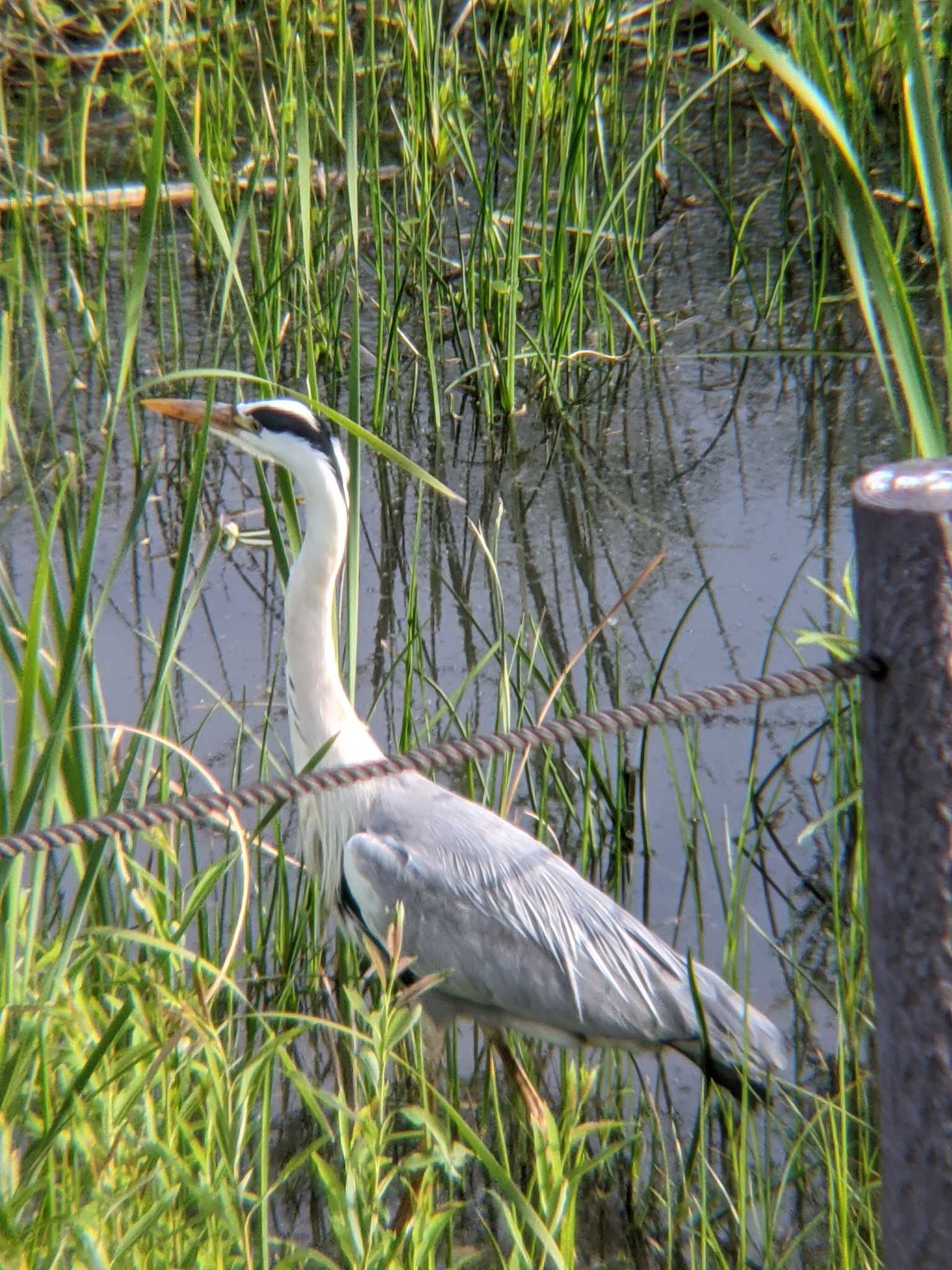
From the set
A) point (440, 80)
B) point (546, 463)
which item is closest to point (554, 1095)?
point (546, 463)

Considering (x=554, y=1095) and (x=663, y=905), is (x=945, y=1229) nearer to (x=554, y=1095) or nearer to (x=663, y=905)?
(x=554, y=1095)

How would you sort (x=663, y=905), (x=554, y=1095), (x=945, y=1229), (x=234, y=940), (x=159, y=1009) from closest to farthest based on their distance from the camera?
(x=945, y=1229), (x=159, y=1009), (x=234, y=940), (x=554, y=1095), (x=663, y=905)

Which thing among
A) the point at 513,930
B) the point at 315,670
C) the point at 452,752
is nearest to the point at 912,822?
the point at 452,752

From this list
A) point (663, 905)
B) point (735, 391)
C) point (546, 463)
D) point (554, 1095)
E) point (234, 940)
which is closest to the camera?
point (234, 940)

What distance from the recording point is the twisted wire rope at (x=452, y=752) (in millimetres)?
1333

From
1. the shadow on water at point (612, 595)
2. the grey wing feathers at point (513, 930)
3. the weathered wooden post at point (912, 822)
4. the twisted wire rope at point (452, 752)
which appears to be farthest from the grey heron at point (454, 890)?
the twisted wire rope at point (452, 752)

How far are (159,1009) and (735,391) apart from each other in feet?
13.1

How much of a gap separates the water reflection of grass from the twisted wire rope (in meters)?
0.23

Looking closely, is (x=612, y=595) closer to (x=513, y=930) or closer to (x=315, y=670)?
(x=315, y=670)

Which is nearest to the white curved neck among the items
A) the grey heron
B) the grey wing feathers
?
the grey heron

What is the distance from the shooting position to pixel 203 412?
2.95m

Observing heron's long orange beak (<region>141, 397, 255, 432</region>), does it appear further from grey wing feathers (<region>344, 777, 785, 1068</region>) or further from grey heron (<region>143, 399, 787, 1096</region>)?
grey wing feathers (<region>344, 777, 785, 1068</region>)

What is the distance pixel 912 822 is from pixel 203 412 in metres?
1.94

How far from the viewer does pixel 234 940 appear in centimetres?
187
